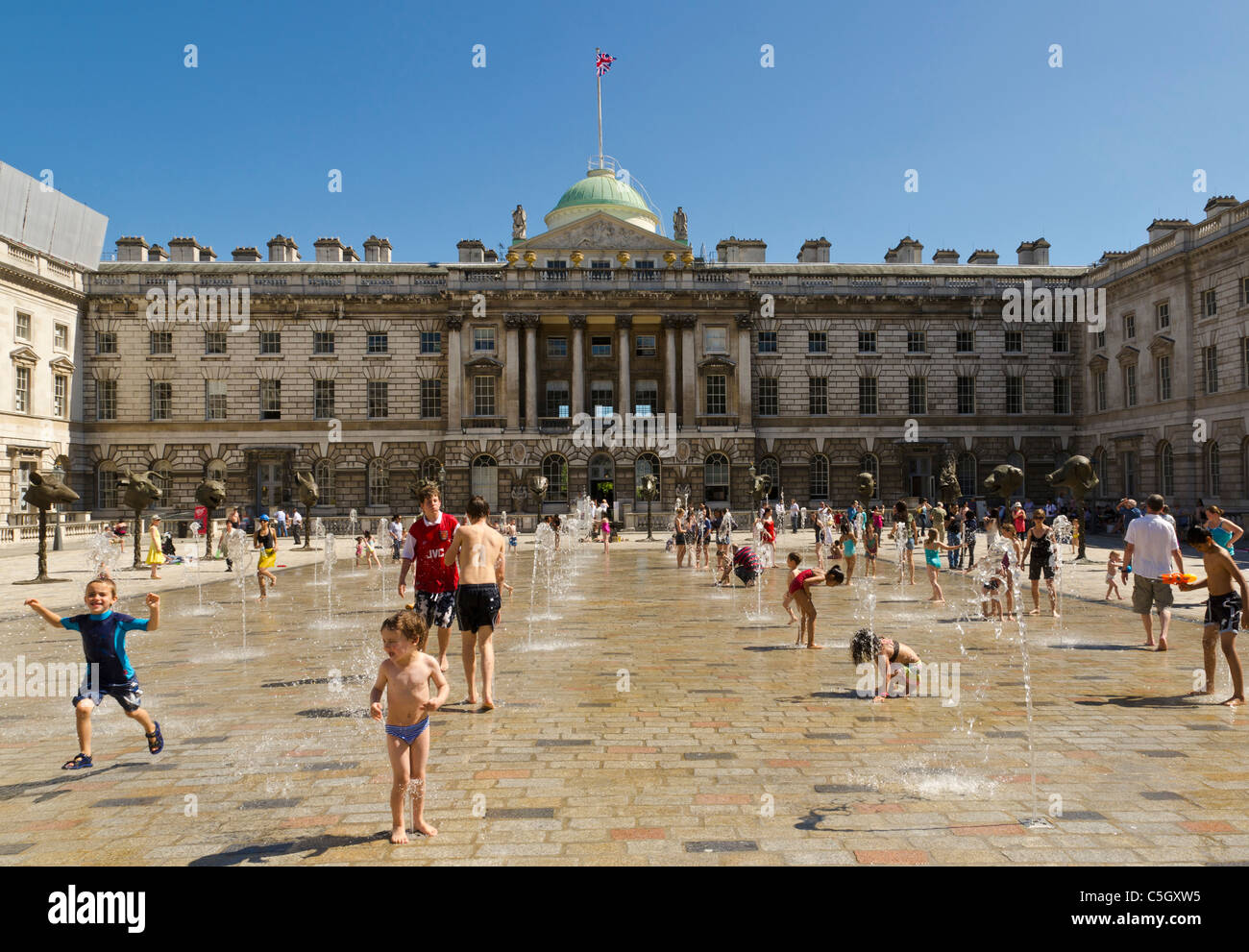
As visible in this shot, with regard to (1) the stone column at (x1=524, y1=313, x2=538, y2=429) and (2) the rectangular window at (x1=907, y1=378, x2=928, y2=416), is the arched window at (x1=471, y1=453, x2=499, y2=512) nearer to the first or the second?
(1) the stone column at (x1=524, y1=313, x2=538, y2=429)

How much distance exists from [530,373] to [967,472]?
26.1m

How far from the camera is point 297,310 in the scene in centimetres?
4547

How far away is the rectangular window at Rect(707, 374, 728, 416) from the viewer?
46.6m

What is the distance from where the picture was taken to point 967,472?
46906mm

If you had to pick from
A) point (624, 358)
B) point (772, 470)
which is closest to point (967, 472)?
point (772, 470)

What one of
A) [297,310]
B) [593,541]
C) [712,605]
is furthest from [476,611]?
[297,310]

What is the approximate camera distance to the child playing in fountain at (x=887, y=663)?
8211mm

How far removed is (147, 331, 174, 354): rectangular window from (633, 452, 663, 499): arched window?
89.0ft

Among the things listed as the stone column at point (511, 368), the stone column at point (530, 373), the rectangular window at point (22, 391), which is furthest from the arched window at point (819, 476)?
the rectangular window at point (22, 391)

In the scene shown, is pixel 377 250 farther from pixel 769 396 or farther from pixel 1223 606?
pixel 1223 606

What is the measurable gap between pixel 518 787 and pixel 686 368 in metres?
41.5

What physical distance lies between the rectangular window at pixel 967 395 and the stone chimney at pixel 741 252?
14.2 meters

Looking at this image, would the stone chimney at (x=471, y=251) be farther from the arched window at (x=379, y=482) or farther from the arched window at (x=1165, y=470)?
the arched window at (x=1165, y=470)

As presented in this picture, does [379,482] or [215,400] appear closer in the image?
[215,400]
